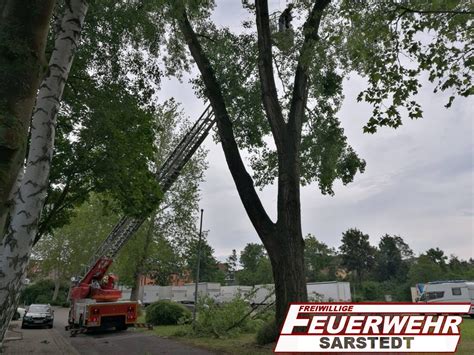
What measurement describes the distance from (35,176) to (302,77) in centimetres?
763

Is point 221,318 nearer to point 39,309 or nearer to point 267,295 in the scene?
point 267,295

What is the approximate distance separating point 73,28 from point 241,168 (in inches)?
213

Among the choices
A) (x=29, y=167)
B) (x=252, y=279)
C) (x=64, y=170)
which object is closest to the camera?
(x=29, y=167)

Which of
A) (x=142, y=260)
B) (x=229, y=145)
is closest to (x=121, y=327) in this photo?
(x=142, y=260)

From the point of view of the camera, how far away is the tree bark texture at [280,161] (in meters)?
9.36

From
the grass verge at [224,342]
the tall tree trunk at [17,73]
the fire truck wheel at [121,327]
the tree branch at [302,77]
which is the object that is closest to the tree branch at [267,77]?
the tree branch at [302,77]

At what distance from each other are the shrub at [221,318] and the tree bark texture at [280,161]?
7.32 m

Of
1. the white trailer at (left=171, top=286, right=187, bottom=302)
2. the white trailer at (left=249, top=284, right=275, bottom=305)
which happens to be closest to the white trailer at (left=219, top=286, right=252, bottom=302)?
the white trailer at (left=249, top=284, right=275, bottom=305)

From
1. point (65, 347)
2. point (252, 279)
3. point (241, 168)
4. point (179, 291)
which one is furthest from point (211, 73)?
point (252, 279)

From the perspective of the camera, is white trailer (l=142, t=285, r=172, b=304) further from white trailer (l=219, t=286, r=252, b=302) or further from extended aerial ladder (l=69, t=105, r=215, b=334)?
extended aerial ladder (l=69, t=105, r=215, b=334)

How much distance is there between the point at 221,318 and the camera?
649 inches

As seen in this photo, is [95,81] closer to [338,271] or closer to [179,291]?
[179,291]

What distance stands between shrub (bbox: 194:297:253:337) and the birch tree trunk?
12403 mm

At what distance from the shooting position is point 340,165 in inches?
464
